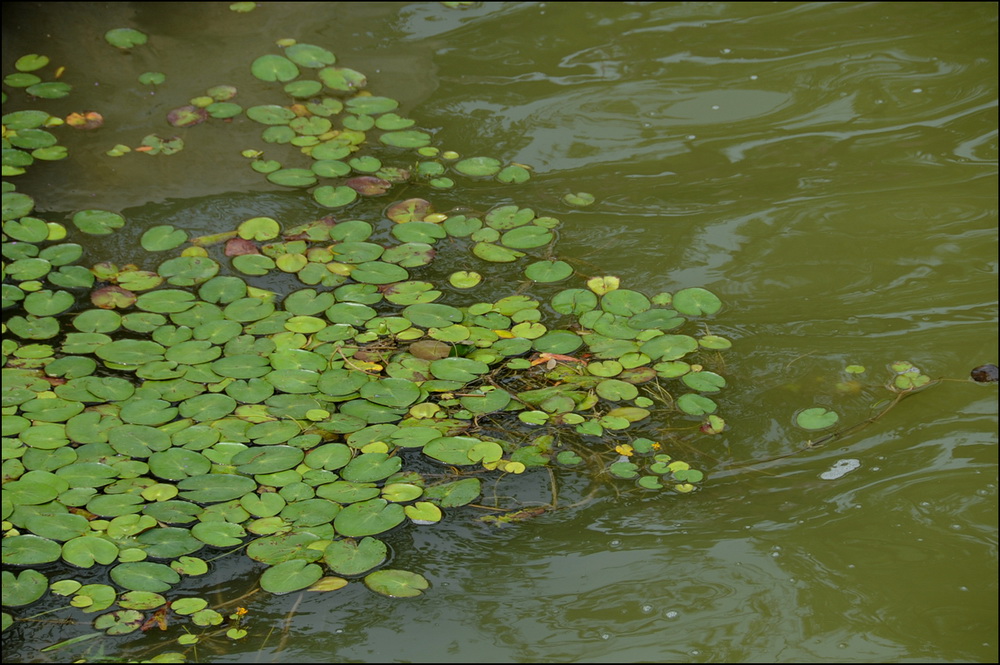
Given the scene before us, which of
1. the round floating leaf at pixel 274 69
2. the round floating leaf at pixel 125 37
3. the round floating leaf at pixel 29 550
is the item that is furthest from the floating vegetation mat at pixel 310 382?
the round floating leaf at pixel 125 37

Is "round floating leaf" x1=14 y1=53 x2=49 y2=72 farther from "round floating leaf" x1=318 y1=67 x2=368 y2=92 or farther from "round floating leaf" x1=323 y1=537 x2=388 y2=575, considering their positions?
"round floating leaf" x1=323 y1=537 x2=388 y2=575

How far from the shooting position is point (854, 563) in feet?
5.46

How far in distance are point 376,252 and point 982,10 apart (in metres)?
2.31

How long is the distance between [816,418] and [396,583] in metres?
0.92

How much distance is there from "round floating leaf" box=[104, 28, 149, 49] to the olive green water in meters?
0.05

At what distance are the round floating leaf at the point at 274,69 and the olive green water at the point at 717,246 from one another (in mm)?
57

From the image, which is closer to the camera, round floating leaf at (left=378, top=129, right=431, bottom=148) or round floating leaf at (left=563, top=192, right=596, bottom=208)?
round floating leaf at (left=563, top=192, right=596, bottom=208)

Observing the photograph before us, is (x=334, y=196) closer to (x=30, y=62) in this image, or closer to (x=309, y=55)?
(x=309, y=55)

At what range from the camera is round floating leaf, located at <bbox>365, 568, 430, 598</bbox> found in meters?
1.62

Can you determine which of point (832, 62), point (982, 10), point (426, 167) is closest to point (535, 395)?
point (426, 167)

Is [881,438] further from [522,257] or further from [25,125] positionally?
[25,125]

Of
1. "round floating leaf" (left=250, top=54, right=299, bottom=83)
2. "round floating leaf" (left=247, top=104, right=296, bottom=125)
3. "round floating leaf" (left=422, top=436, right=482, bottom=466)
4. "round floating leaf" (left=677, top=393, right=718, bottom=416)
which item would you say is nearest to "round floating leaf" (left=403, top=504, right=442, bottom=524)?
"round floating leaf" (left=422, top=436, right=482, bottom=466)

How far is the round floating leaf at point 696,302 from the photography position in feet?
7.16

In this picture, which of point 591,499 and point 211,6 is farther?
point 211,6
